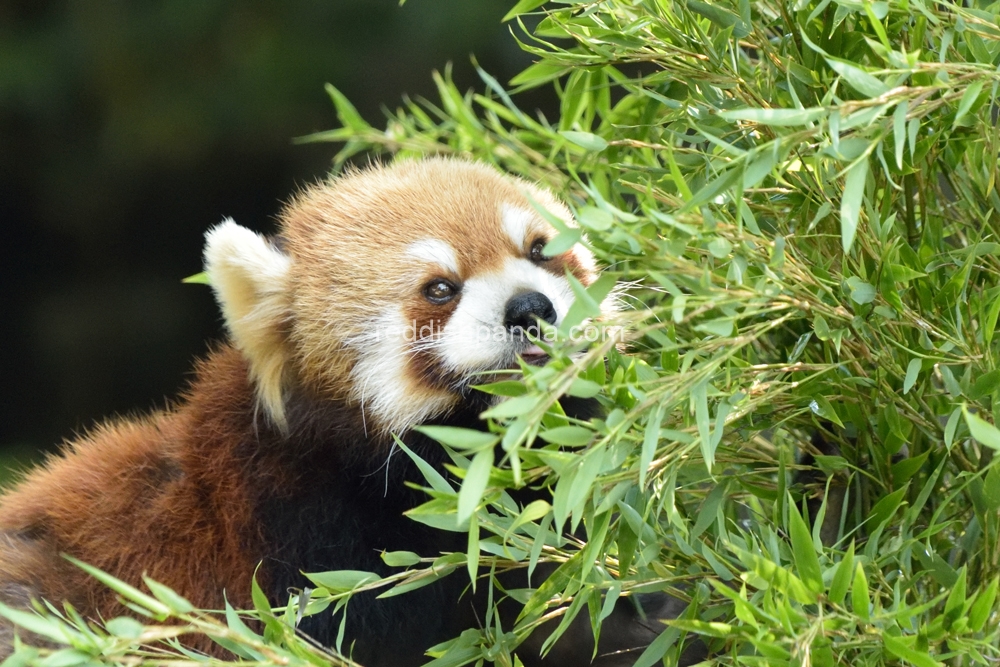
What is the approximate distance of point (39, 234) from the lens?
11.7ft

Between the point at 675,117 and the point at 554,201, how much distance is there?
0.52m

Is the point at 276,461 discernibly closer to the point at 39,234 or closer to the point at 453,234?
the point at 453,234

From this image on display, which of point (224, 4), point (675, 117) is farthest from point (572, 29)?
point (224, 4)

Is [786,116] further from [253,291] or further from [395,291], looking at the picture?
[253,291]

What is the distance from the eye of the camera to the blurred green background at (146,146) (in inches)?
125

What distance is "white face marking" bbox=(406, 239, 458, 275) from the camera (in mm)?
1500

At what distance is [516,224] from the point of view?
156 centimetres

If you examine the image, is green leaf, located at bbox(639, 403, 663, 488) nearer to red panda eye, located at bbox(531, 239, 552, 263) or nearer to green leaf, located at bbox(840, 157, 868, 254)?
green leaf, located at bbox(840, 157, 868, 254)

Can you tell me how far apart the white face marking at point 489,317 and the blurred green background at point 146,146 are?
171cm

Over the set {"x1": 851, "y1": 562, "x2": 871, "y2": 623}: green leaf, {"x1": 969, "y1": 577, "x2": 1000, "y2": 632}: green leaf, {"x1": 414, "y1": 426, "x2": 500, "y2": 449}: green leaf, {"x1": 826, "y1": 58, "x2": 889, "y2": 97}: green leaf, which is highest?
{"x1": 826, "y1": 58, "x2": 889, "y2": 97}: green leaf

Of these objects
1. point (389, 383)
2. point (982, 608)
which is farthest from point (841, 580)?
point (389, 383)

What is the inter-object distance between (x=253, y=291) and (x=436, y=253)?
1.01ft

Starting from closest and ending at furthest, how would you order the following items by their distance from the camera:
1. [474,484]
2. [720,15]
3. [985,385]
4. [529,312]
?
1. [474,484]
2. [985,385]
3. [720,15]
4. [529,312]

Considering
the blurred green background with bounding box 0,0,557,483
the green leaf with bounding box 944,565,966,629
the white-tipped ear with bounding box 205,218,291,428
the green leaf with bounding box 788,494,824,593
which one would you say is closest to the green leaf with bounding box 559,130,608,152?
the green leaf with bounding box 788,494,824,593
